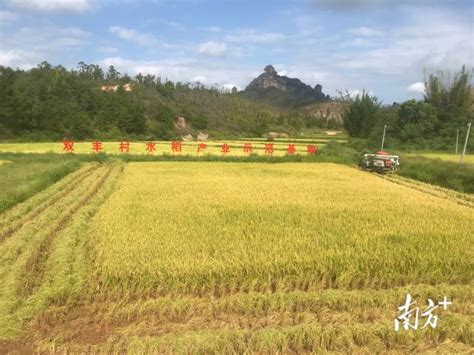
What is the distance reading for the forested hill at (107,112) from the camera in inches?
1521

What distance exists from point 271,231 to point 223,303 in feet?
9.33

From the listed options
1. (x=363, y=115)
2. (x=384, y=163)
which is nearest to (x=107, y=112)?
(x=363, y=115)

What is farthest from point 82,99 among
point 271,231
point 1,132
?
point 271,231

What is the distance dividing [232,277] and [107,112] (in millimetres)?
44944

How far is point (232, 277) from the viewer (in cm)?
553

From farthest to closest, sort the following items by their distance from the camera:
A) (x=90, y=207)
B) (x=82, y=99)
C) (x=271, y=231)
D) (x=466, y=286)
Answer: (x=82, y=99) < (x=90, y=207) < (x=271, y=231) < (x=466, y=286)

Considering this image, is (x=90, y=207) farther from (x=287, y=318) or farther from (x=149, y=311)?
(x=287, y=318)

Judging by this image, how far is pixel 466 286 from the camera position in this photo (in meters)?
5.56

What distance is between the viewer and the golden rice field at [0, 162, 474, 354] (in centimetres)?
422

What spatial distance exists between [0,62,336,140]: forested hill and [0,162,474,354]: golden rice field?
3275cm

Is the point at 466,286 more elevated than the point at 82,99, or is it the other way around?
the point at 82,99

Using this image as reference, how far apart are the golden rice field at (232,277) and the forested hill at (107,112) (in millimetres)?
32747

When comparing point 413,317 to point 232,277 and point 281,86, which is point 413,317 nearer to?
point 232,277

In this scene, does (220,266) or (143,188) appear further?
(143,188)
